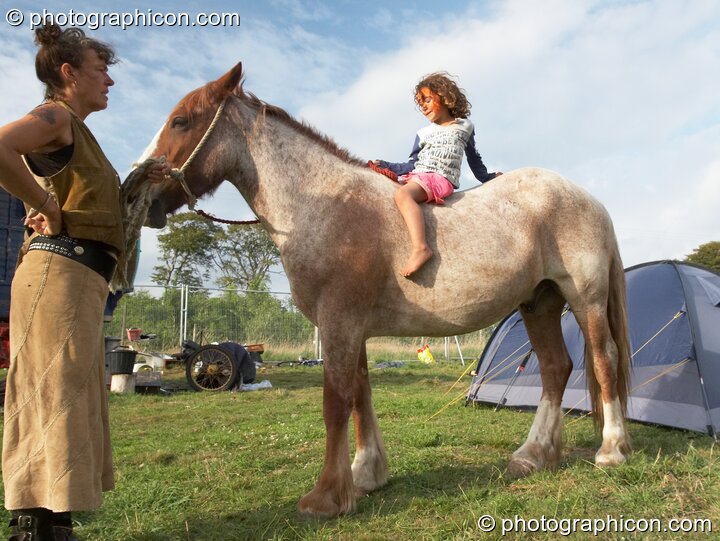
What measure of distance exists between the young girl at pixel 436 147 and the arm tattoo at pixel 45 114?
5.63 ft

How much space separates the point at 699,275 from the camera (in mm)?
5488

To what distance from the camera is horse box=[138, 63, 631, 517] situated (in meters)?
2.80

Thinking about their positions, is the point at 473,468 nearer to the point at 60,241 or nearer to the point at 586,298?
the point at 586,298

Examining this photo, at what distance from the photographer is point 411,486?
3148 millimetres

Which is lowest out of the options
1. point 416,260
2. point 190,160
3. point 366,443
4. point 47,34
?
point 366,443

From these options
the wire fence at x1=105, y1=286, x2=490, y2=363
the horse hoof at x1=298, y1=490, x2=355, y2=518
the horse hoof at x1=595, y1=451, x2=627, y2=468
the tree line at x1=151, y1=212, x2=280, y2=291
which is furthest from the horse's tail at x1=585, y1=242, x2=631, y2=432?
the tree line at x1=151, y1=212, x2=280, y2=291

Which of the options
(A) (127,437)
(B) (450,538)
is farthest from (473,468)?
(A) (127,437)

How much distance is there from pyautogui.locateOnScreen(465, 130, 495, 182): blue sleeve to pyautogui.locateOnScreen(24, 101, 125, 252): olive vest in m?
2.28

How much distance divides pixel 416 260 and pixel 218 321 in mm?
12294

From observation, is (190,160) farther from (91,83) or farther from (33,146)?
(33,146)

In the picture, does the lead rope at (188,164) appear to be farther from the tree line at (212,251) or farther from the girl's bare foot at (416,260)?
the tree line at (212,251)

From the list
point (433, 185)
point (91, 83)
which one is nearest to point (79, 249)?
point (91, 83)

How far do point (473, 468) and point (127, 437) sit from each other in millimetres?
3593

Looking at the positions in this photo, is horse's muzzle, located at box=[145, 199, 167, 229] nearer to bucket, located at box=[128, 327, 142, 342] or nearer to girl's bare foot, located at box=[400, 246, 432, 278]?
girl's bare foot, located at box=[400, 246, 432, 278]
